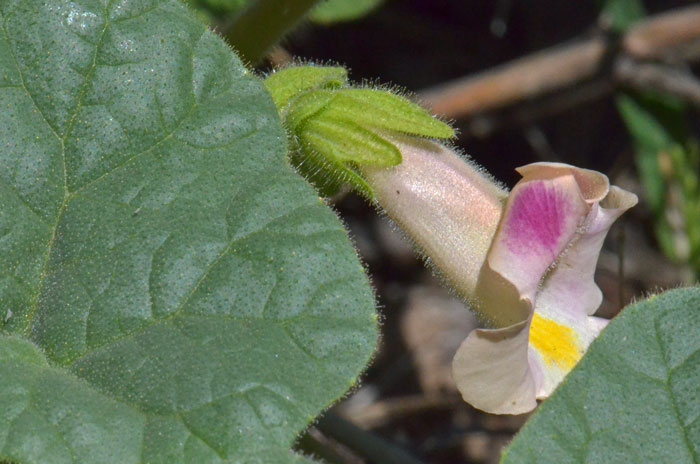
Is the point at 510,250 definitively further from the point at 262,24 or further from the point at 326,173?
the point at 262,24

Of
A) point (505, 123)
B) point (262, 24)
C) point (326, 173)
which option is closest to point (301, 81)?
point (326, 173)

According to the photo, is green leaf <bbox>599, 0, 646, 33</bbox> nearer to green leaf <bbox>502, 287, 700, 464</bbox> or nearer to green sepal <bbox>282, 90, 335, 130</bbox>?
green sepal <bbox>282, 90, 335, 130</bbox>

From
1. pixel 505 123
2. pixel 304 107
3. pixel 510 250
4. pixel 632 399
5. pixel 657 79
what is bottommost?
pixel 657 79

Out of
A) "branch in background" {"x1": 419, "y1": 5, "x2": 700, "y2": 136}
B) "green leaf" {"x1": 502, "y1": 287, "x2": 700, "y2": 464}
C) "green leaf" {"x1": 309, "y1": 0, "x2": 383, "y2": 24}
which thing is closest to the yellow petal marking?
"green leaf" {"x1": 502, "y1": 287, "x2": 700, "y2": 464}

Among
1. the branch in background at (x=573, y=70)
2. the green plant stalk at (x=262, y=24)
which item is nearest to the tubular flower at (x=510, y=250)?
the green plant stalk at (x=262, y=24)

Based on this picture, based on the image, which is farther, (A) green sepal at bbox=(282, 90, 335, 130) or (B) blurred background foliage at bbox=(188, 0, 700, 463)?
(B) blurred background foliage at bbox=(188, 0, 700, 463)

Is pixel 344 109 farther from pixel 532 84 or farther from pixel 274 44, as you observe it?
pixel 532 84

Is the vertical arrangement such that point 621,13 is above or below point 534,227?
below
